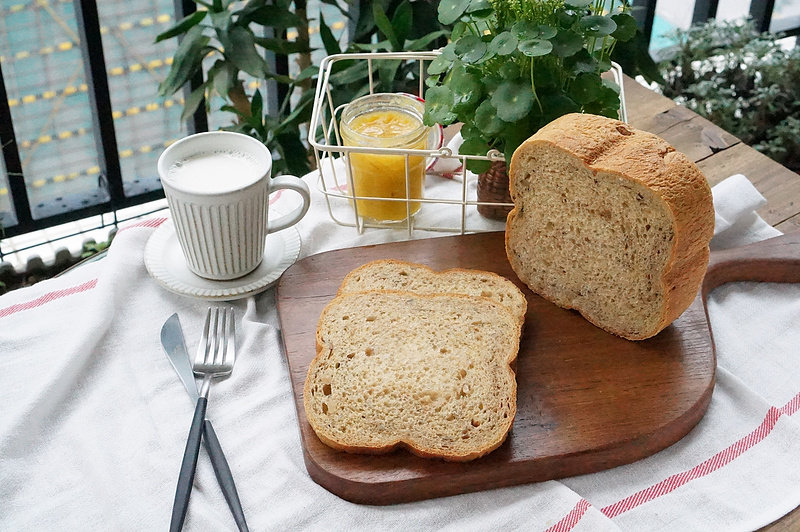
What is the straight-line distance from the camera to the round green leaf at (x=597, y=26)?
1.39 meters

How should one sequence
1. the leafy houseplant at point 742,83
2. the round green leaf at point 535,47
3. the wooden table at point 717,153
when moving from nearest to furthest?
the round green leaf at point 535,47, the wooden table at point 717,153, the leafy houseplant at point 742,83

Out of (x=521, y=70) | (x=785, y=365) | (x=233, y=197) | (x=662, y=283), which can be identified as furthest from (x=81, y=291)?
(x=785, y=365)

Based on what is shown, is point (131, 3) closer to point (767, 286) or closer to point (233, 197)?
point (233, 197)

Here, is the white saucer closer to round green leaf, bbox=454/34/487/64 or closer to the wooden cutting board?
the wooden cutting board

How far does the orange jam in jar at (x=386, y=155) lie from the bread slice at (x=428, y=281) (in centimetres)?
19

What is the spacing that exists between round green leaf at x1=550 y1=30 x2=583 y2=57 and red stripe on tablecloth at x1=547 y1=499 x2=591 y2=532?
0.73 metres

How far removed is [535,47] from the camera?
1.33 m

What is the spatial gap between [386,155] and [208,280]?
427 mm

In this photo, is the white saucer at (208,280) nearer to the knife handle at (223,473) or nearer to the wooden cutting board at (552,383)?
the wooden cutting board at (552,383)

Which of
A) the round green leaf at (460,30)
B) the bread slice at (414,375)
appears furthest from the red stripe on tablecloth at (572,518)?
the round green leaf at (460,30)

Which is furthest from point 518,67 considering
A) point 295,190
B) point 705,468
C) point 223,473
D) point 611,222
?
point 223,473

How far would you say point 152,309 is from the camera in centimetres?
155

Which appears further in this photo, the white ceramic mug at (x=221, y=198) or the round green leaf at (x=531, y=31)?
the white ceramic mug at (x=221, y=198)

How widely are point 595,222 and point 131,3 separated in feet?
5.53
